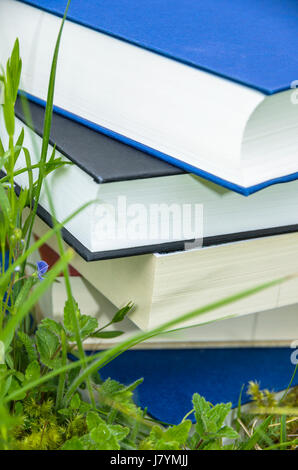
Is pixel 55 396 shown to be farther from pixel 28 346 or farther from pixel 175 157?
pixel 175 157

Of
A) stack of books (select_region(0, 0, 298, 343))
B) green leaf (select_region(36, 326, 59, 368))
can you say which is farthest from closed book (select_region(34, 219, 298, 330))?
green leaf (select_region(36, 326, 59, 368))

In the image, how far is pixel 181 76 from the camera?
2.05 ft

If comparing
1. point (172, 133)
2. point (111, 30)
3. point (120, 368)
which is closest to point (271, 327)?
point (120, 368)

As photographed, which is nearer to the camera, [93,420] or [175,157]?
[93,420]

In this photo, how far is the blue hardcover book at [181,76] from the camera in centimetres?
59

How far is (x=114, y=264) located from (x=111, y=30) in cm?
26

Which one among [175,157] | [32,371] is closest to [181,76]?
[175,157]

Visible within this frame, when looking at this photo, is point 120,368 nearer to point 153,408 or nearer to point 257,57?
point 153,408

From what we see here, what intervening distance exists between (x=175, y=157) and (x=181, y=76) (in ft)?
0.27

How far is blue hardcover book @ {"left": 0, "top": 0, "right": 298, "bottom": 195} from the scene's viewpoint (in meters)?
0.59

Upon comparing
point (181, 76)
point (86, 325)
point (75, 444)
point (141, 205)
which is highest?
point (181, 76)

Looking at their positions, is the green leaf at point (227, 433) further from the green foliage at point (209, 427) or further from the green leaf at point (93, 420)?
the green leaf at point (93, 420)

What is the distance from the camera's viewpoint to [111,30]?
0.69m
